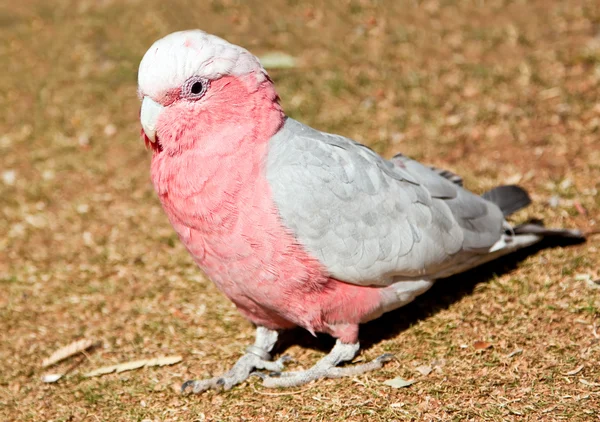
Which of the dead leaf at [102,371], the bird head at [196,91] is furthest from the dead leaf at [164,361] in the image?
the bird head at [196,91]

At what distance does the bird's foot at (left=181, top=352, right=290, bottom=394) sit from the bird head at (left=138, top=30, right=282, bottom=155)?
4.69 ft

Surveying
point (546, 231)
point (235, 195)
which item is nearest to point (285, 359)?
point (235, 195)

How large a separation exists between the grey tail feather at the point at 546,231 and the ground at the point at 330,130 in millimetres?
126

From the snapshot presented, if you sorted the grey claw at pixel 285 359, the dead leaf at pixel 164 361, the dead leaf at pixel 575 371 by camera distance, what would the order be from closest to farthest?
1. the dead leaf at pixel 575 371
2. the grey claw at pixel 285 359
3. the dead leaf at pixel 164 361

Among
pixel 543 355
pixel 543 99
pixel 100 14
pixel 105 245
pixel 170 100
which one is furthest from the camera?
pixel 100 14

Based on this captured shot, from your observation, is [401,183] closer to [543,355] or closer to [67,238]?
[543,355]

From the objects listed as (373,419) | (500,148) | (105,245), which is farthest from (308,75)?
(373,419)

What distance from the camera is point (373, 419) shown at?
3.75 m

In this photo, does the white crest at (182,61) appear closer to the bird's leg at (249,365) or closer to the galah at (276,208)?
the galah at (276,208)

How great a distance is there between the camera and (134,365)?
460 cm

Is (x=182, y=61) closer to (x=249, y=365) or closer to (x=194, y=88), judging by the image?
(x=194, y=88)

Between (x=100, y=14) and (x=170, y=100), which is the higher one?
(x=100, y=14)

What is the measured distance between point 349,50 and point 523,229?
167 inches

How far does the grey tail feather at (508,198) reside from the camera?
15.8ft
